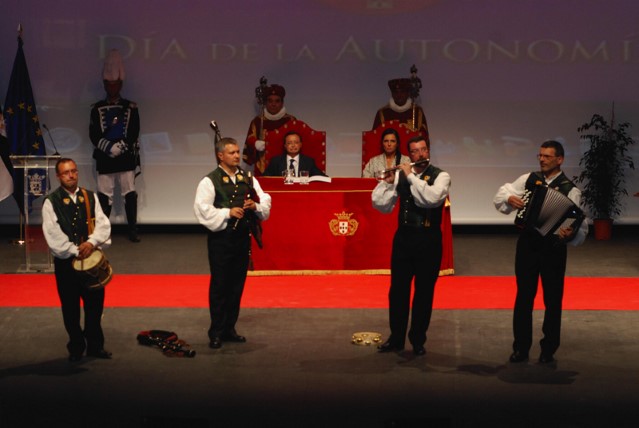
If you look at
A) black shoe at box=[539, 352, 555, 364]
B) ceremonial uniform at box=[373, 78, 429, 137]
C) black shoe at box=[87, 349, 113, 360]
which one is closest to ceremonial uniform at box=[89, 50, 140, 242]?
ceremonial uniform at box=[373, 78, 429, 137]

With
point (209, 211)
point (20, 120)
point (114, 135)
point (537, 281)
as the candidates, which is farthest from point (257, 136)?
point (537, 281)

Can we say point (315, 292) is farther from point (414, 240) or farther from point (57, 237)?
point (57, 237)

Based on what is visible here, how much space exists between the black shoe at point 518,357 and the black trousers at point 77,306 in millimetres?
2550

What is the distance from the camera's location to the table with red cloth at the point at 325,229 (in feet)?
29.6

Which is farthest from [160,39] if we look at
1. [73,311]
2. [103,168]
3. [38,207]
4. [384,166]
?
[73,311]

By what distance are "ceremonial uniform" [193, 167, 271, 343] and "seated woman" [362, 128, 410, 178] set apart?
3.01m

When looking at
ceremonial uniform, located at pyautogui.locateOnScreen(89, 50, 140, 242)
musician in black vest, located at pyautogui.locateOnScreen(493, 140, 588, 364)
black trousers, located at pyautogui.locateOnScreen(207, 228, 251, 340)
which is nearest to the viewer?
musician in black vest, located at pyautogui.locateOnScreen(493, 140, 588, 364)

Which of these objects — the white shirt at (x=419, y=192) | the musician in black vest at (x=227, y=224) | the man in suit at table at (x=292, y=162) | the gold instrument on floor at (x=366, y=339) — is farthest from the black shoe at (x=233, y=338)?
the man in suit at table at (x=292, y=162)

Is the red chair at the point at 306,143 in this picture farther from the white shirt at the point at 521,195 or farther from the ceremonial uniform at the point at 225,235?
the white shirt at the point at 521,195

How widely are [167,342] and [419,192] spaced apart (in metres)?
1.87

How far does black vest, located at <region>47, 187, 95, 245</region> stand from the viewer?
19.6ft

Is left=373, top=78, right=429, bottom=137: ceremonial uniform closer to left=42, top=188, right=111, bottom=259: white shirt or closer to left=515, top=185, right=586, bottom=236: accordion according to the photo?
left=515, top=185, right=586, bottom=236: accordion

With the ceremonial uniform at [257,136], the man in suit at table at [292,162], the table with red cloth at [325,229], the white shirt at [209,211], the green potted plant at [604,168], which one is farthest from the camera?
the green potted plant at [604,168]

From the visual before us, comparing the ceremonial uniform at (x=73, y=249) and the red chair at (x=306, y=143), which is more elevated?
the red chair at (x=306, y=143)
